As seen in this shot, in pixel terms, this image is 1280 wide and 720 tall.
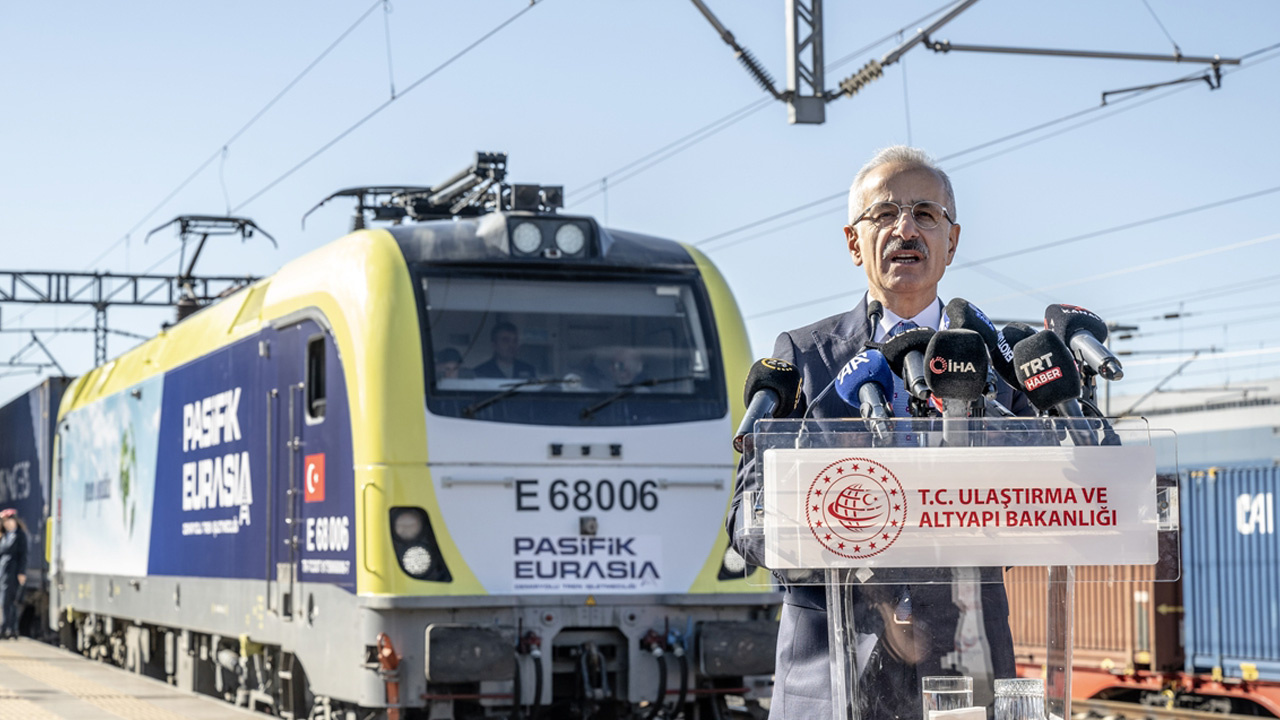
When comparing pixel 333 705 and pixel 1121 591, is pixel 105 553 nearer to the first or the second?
pixel 333 705

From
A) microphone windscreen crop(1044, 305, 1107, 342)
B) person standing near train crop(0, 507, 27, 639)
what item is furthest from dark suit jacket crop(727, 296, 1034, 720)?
Answer: person standing near train crop(0, 507, 27, 639)

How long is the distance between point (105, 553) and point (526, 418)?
8.69 m

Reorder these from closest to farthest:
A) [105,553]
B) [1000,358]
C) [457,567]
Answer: [1000,358] → [457,567] → [105,553]

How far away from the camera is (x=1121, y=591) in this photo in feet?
54.5

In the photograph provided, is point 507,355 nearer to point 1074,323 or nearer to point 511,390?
point 511,390

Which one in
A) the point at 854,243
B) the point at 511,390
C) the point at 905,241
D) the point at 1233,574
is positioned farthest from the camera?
the point at 1233,574

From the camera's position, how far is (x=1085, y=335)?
7.95ft

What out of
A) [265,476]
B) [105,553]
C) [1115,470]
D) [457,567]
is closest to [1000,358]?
[1115,470]

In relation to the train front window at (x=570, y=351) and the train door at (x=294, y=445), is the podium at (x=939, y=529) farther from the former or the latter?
the train door at (x=294, y=445)

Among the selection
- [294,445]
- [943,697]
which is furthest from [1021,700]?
[294,445]

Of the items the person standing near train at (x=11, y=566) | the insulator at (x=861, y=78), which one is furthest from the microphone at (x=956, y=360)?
the person standing near train at (x=11, y=566)

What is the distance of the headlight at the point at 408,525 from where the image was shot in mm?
8305

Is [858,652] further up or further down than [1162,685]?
further up

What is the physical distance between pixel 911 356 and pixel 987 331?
22 centimetres
